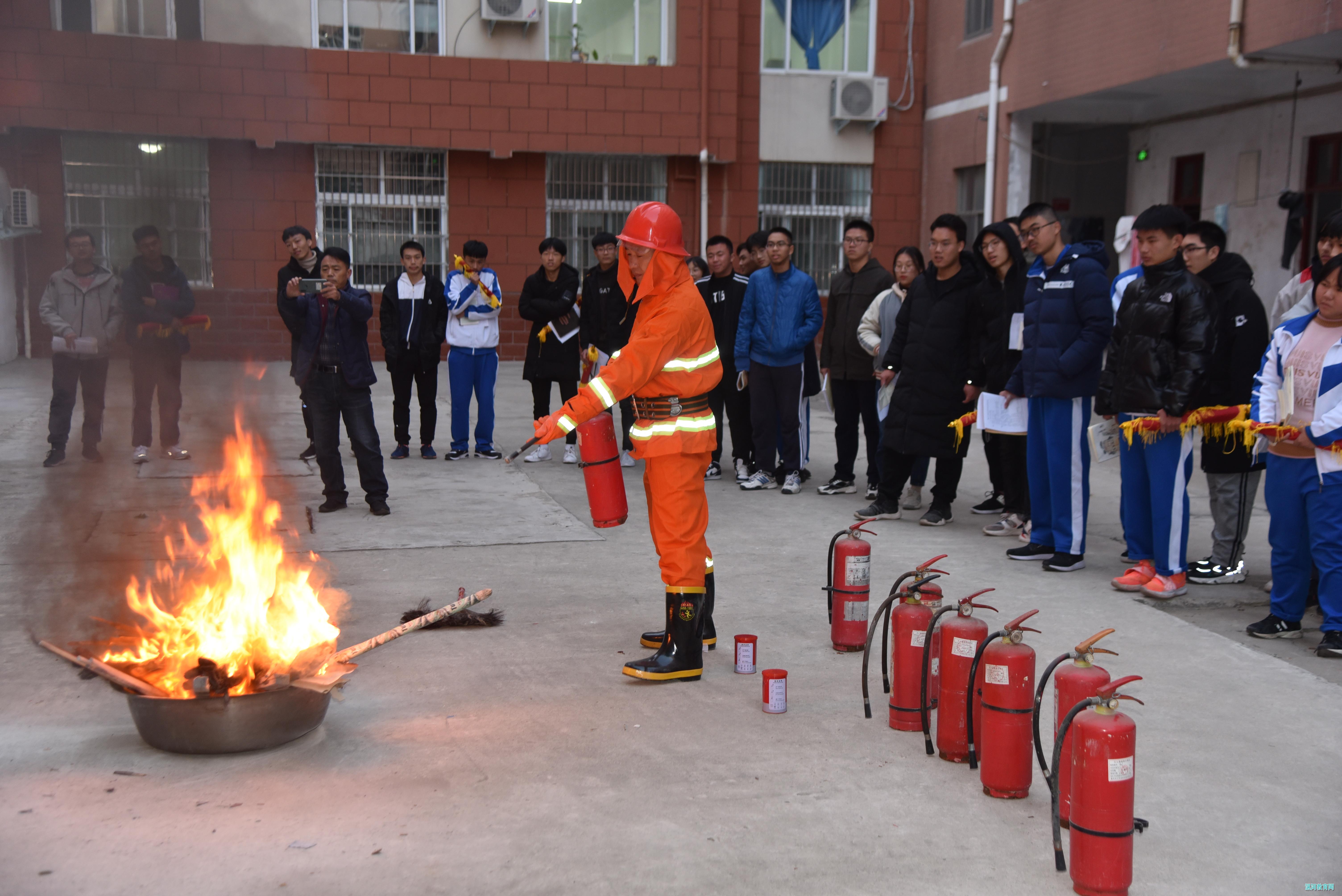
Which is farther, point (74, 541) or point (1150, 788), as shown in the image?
point (74, 541)

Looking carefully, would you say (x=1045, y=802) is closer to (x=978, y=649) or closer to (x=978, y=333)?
(x=978, y=649)

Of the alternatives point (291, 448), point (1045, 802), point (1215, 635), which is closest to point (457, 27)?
point (291, 448)

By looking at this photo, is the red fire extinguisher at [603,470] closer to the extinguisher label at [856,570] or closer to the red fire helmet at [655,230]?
the red fire helmet at [655,230]

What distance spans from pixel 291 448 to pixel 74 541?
3.31m

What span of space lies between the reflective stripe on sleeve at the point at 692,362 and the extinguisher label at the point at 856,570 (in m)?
1.07

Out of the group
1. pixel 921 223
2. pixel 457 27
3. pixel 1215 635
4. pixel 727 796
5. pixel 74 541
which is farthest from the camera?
pixel 921 223

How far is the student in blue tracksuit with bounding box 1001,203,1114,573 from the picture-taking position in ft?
21.2

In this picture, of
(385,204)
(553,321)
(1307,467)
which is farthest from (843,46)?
(1307,467)

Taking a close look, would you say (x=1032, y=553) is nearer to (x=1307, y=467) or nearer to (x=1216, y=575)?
(x=1216, y=575)

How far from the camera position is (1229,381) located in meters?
6.38

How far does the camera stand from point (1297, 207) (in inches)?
495

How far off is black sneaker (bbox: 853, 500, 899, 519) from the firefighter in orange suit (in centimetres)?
349

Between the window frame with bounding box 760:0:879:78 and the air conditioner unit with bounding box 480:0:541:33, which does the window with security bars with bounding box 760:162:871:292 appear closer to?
the window frame with bounding box 760:0:879:78

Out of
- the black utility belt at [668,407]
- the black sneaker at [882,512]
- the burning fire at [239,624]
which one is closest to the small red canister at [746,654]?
the black utility belt at [668,407]
